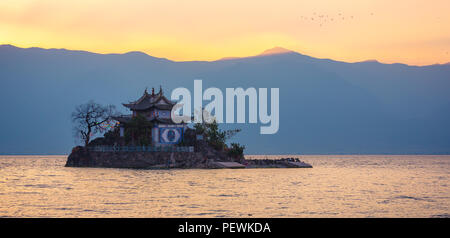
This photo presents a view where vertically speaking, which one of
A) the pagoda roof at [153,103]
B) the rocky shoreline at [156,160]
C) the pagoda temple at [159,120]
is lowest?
the rocky shoreline at [156,160]

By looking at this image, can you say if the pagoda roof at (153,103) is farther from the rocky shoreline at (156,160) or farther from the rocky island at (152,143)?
the rocky shoreline at (156,160)

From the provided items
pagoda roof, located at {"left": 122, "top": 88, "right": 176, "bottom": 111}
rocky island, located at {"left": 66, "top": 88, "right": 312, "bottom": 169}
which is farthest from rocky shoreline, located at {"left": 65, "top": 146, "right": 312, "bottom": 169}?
pagoda roof, located at {"left": 122, "top": 88, "right": 176, "bottom": 111}

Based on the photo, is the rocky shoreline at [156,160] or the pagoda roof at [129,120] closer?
the rocky shoreline at [156,160]

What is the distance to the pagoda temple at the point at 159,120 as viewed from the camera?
3583 inches

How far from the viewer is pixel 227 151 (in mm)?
96750

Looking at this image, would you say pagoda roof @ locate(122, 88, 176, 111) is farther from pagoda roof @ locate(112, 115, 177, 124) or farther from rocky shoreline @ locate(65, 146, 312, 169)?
rocky shoreline @ locate(65, 146, 312, 169)

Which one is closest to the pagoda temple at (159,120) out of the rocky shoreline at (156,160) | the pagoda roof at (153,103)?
the pagoda roof at (153,103)

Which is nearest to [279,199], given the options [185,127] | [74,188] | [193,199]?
[193,199]

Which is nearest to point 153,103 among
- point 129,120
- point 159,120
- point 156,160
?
point 159,120

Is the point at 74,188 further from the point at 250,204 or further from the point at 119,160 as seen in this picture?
the point at 119,160

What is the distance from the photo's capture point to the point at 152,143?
9025cm

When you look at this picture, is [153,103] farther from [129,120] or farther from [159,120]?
[129,120]

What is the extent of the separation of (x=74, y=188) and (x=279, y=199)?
18.8 m
